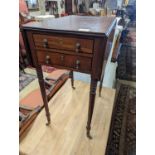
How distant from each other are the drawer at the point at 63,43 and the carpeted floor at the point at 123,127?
33.5 inches

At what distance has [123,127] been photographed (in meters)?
1.34

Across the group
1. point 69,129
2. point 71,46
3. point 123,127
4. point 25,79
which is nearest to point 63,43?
point 71,46

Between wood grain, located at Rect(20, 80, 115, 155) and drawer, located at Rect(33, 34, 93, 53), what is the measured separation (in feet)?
2.06

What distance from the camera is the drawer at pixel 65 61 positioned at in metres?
0.75

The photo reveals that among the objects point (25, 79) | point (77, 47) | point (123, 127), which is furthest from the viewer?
point (25, 79)

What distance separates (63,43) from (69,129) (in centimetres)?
66

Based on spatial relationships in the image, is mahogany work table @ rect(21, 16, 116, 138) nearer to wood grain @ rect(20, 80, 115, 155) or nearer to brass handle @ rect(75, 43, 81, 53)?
brass handle @ rect(75, 43, 81, 53)

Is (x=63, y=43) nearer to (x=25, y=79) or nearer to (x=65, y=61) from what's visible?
(x=65, y=61)

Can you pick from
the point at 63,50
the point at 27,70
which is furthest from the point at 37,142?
the point at 27,70

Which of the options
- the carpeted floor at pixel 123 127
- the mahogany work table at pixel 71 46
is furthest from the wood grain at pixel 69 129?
the mahogany work table at pixel 71 46

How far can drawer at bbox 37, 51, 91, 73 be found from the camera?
750 mm
